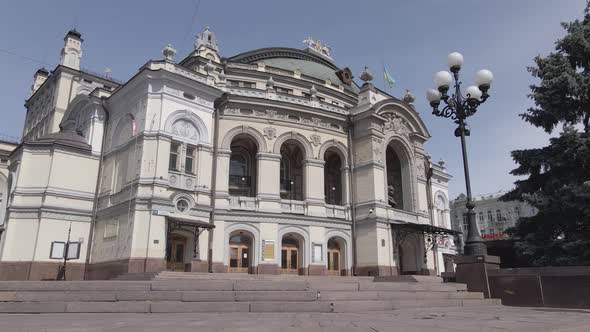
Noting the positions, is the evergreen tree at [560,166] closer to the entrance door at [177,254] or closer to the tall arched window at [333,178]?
the tall arched window at [333,178]

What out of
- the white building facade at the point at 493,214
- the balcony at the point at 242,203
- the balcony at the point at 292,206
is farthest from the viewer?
the white building facade at the point at 493,214

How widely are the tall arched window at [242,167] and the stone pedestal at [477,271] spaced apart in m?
15.2

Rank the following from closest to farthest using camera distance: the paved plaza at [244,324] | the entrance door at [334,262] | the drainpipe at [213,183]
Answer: the paved plaza at [244,324] < the drainpipe at [213,183] < the entrance door at [334,262]

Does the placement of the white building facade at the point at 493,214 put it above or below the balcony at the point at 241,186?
above

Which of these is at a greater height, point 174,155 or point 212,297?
point 174,155

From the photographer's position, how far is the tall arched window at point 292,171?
2867 cm

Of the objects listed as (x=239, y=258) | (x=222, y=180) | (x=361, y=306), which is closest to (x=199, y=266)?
(x=239, y=258)

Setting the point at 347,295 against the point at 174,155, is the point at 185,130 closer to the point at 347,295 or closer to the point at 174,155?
the point at 174,155

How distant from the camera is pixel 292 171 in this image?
29.6m

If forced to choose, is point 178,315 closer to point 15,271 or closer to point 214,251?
point 214,251

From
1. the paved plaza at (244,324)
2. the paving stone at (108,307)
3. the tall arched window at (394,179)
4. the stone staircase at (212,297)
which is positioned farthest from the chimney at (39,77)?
the paved plaza at (244,324)

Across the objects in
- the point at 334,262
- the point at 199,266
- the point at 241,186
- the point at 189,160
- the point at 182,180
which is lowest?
the point at 199,266

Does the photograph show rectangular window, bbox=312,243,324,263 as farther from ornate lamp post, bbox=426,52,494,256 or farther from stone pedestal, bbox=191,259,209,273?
ornate lamp post, bbox=426,52,494,256

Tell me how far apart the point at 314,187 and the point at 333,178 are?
4.76 metres
